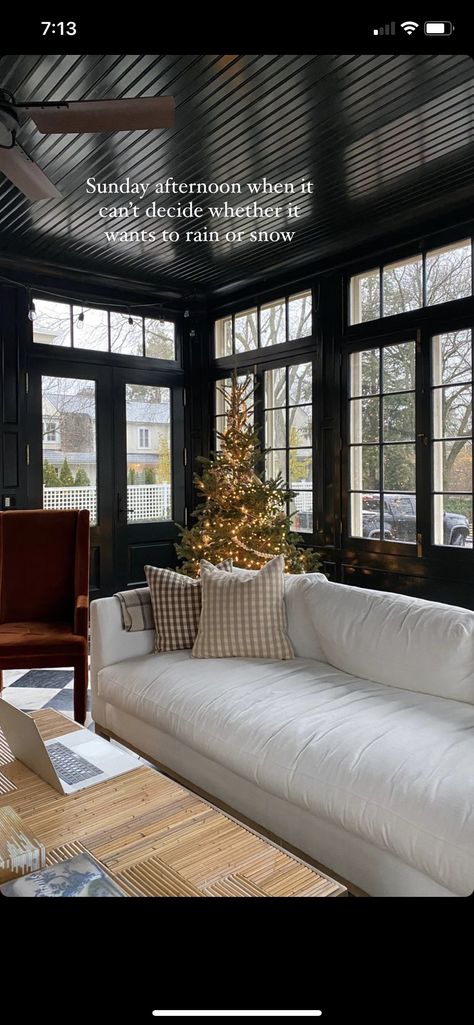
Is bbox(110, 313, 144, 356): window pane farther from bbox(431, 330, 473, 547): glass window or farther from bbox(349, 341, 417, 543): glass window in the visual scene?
bbox(431, 330, 473, 547): glass window

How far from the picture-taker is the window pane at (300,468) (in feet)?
14.6

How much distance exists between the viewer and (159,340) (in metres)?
5.26

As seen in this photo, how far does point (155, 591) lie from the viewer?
2.43 m

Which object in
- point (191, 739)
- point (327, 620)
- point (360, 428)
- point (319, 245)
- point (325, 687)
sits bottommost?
point (191, 739)

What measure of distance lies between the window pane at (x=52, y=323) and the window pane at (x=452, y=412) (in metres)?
2.76

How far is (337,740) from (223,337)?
428 cm

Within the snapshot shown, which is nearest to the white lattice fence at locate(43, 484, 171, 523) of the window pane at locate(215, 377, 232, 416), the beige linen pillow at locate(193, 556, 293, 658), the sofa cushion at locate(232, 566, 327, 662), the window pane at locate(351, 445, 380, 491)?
the window pane at locate(215, 377, 232, 416)

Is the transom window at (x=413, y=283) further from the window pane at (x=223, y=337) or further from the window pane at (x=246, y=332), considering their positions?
the window pane at (x=223, y=337)

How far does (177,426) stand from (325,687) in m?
3.76

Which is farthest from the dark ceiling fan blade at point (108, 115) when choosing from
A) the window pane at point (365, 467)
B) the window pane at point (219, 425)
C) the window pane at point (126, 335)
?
the window pane at point (219, 425)

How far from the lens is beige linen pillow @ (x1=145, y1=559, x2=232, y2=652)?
2381 mm

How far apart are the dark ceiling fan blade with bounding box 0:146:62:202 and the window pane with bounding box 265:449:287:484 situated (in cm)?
252
